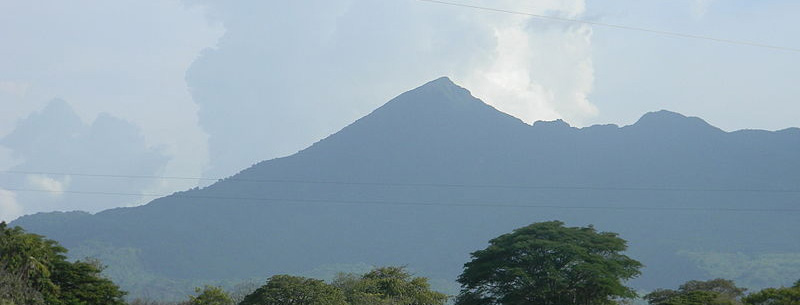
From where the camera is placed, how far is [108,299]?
162 feet

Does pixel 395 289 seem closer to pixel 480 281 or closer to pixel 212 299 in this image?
pixel 480 281

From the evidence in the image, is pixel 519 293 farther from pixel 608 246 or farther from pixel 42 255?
pixel 42 255

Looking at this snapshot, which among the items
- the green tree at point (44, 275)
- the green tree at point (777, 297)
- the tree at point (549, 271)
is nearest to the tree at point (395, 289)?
the tree at point (549, 271)

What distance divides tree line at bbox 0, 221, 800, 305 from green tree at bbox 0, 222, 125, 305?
0.17 feet

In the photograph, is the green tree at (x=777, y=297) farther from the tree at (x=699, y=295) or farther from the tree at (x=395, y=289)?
the tree at (x=395, y=289)

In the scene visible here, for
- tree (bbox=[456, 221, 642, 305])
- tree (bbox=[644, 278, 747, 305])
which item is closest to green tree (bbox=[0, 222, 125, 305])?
tree (bbox=[456, 221, 642, 305])

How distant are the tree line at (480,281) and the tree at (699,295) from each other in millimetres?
102

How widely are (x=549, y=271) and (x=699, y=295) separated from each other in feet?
30.3

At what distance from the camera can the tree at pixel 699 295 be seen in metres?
47.5

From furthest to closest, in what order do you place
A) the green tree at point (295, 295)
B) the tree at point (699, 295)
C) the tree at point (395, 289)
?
the tree at point (395, 289) → the green tree at point (295, 295) → the tree at point (699, 295)

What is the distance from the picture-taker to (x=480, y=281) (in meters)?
57.4

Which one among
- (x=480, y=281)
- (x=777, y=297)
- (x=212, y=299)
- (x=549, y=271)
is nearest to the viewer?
(x=777, y=297)

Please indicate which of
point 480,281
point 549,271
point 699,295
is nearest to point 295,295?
point 480,281

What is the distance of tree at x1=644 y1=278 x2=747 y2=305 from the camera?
47.5 meters
